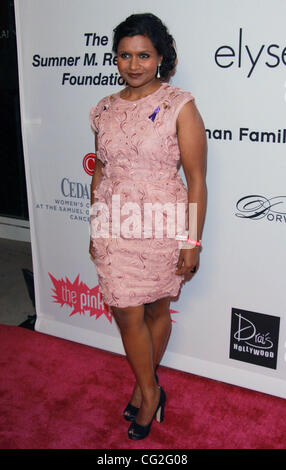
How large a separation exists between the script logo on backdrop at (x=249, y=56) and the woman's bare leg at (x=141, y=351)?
1033 mm

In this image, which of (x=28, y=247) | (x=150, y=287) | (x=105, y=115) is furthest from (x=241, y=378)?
(x=28, y=247)

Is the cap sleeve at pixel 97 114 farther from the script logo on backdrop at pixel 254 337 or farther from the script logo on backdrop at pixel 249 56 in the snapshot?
the script logo on backdrop at pixel 254 337

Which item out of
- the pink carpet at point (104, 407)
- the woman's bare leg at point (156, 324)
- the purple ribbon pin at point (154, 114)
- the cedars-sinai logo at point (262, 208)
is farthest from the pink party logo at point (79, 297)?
the purple ribbon pin at point (154, 114)

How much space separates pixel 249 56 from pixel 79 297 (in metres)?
1.52

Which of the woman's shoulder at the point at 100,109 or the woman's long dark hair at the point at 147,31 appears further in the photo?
the woman's shoulder at the point at 100,109

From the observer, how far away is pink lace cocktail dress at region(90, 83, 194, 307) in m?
1.72

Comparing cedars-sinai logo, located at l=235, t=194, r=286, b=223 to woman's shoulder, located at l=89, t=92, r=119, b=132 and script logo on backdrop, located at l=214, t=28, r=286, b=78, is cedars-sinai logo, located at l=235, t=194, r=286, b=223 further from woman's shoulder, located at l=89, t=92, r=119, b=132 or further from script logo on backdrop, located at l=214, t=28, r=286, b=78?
woman's shoulder, located at l=89, t=92, r=119, b=132

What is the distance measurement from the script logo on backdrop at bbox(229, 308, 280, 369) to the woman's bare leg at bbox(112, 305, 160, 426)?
1.57 ft

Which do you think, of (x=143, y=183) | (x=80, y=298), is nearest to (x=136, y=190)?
(x=143, y=183)

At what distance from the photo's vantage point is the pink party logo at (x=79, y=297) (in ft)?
8.55

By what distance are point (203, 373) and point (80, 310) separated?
769mm

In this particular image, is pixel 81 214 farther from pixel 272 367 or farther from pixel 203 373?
pixel 272 367

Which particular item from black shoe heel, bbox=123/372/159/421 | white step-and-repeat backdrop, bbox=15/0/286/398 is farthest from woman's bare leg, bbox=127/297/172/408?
white step-and-repeat backdrop, bbox=15/0/286/398

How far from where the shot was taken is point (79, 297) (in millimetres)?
2682
